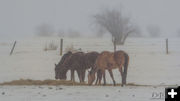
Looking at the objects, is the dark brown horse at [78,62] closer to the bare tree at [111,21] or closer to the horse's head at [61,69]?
the horse's head at [61,69]

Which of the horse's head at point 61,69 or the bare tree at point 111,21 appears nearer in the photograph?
the horse's head at point 61,69

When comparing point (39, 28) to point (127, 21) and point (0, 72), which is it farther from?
point (0, 72)

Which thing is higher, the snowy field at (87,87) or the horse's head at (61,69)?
the horse's head at (61,69)

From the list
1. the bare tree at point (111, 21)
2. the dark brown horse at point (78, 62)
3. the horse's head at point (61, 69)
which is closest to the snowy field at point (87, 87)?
the dark brown horse at point (78, 62)

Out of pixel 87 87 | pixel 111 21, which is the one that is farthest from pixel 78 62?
pixel 111 21

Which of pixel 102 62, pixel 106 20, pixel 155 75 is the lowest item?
pixel 155 75

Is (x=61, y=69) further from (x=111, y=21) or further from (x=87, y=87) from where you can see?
(x=111, y=21)

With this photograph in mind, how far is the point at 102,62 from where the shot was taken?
1183 cm

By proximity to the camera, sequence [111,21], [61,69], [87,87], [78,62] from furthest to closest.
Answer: [111,21]
[61,69]
[78,62]
[87,87]

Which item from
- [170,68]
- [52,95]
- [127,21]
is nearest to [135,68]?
[170,68]

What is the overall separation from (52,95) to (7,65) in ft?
45.4

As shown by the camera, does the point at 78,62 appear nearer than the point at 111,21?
Yes

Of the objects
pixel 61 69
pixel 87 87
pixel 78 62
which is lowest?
pixel 87 87

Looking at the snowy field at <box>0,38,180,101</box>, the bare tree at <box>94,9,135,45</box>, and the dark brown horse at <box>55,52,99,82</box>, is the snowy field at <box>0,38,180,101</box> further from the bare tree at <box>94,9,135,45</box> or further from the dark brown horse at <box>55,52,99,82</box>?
the bare tree at <box>94,9,135,45</box>
